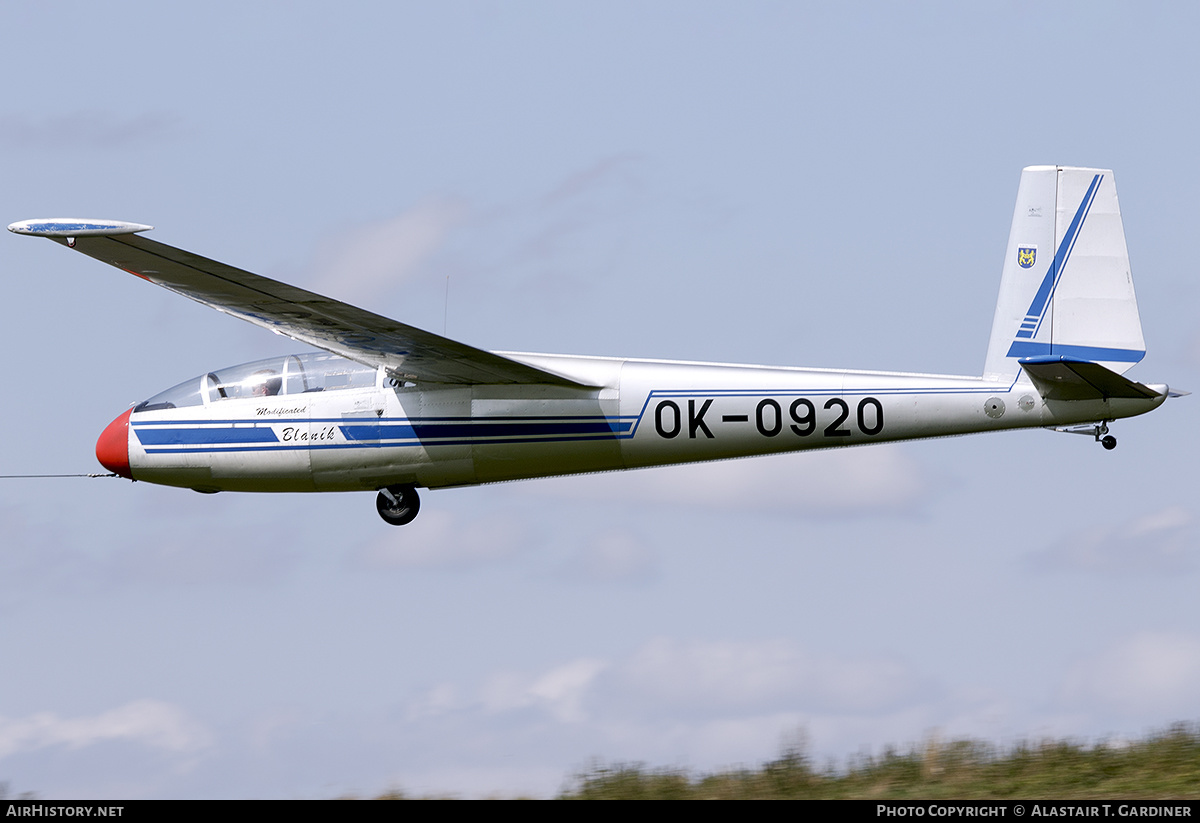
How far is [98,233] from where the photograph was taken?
17156 millimetres

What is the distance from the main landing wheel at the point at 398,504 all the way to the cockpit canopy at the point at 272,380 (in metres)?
1.59

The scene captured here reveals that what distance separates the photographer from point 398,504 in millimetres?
21422

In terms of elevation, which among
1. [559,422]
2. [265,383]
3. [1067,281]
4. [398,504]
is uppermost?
[1067,281]

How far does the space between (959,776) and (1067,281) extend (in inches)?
271

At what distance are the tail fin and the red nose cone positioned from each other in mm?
12277

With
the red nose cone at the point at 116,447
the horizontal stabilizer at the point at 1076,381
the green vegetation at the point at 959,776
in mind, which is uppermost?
the red nose cone at the point at 116,447

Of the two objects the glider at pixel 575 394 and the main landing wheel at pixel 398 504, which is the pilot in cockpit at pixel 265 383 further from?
the main landing wheel at pixel 398 504

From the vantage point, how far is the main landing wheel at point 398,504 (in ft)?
70.2

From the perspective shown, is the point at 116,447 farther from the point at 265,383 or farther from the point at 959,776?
the point at 959,776

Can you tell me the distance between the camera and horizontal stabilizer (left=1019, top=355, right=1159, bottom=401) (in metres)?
18.5

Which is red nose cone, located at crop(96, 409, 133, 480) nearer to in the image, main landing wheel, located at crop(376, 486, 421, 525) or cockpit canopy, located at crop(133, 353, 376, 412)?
cockpit canopy, located at crop(133, 353, 376, 412)

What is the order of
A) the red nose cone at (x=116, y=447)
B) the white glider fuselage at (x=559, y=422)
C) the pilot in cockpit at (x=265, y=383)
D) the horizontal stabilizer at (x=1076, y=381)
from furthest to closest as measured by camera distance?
the red nose cone at (x=116, y=447) < the pilot in cockpit at (x=265, y=383) < the white glider fuselage at (x=559, y=422) < the horizontal stabilizer at (x=1076, y=381)

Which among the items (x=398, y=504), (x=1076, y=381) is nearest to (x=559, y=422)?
(x=398, y=504)

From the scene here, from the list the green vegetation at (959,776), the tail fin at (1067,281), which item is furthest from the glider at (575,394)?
the green vegetation at (959,776)
